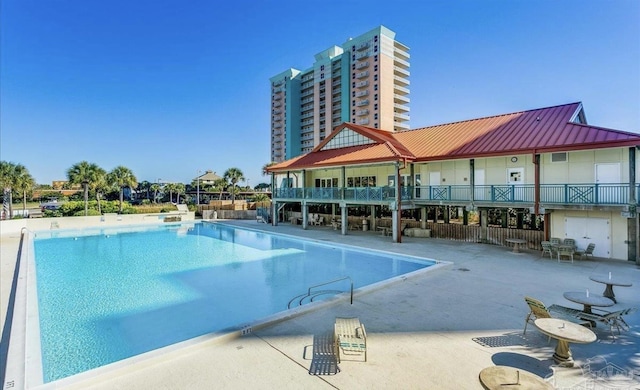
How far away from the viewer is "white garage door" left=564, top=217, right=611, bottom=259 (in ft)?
46.6

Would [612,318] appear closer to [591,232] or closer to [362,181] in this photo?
[591,232]

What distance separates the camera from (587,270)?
1203 cm

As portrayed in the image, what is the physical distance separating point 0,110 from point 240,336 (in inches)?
1408

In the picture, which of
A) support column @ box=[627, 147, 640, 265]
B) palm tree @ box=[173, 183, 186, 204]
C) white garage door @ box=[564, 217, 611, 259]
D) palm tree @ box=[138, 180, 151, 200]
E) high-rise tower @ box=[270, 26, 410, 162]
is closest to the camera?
support column @ box=[627, 147, 640, 265]

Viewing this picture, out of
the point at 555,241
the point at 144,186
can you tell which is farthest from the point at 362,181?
the point at 144,186

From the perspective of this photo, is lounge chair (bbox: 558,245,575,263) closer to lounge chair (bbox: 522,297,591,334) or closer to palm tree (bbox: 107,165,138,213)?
lounge chair (bbox: 522,297,591,334)

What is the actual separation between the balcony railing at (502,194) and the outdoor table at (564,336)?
1193cm

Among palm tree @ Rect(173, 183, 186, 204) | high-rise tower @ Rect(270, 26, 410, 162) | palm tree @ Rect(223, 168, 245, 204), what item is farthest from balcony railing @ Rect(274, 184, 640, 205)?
high-rise tower @ Rect(270, 26, 410, 162)

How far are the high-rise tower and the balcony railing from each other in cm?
5120

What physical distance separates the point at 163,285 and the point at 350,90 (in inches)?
2843

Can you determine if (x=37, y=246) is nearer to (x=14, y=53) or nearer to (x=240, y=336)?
(x=14, y=53)

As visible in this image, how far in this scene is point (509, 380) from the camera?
385 centimetres

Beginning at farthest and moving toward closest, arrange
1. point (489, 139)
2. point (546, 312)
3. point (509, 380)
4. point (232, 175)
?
point (232, 175) < point (489, 139) < point (546, 312) < point (509, 380)

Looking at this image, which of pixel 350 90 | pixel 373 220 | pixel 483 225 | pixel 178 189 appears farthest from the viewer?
pixel 350 90
